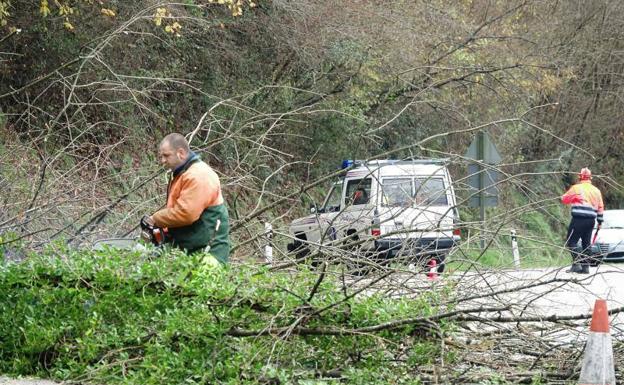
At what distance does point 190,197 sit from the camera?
317 inches

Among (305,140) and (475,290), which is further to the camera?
(305,140)

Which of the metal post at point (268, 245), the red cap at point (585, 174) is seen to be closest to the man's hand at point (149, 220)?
the metal post at point (268, 245)

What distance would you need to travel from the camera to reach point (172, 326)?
23.1 feet

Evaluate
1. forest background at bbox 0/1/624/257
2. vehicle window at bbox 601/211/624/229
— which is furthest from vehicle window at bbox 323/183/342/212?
vehicle window at bbox 601/211/624/229

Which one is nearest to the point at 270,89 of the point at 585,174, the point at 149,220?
the point at 585,174

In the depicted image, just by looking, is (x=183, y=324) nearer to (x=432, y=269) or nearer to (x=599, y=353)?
(x=432, y=269)

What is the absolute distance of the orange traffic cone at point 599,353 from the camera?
6.21 m

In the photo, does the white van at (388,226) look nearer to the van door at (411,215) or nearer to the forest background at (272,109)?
the van door at (411,215)

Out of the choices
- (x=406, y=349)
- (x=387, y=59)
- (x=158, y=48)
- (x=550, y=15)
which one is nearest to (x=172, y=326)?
(x=406, y=349)

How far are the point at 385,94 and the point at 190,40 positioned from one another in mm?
4928

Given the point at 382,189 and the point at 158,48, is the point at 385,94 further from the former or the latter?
the point at 382,189

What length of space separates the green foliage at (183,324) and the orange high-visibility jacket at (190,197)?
539 millimetres

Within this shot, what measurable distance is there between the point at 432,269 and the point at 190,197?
70.1 inches

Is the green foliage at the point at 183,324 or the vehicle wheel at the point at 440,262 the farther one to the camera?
the vehicle wheel at the point at 440,262
